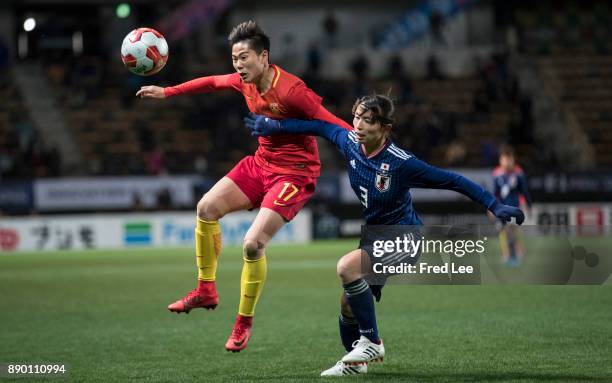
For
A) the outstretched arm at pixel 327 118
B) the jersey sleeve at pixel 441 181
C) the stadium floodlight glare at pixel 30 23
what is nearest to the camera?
the jersey sleeve at pixel 441 181

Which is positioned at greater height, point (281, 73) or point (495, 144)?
point (281, 73)

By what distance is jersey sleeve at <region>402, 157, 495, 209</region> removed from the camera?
6555 millimetres

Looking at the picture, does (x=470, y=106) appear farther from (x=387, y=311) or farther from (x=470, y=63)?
A: (x=387, y=311)

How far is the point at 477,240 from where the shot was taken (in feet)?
21.7

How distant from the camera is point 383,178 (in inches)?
270

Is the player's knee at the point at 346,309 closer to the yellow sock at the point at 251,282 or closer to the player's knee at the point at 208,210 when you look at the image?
the yellow sock at the point at 251,282

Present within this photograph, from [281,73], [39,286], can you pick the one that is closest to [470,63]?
[39,286]

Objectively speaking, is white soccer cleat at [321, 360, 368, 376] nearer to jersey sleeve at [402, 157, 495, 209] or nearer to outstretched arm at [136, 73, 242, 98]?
jersey sleeve at [402, 157, 495, 209]

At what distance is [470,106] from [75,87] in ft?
38.0

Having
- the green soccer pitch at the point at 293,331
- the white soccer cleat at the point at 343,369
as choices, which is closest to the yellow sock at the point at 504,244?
the green soccer pitch at the point at 293,331

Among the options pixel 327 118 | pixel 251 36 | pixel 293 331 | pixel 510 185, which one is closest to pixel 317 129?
pixel 327 118

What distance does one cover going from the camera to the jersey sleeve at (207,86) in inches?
302

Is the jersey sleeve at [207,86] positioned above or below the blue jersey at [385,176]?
above

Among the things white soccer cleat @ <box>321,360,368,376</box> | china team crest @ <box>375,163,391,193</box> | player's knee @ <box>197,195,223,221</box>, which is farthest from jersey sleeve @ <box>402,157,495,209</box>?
player's knee @ <box>197,195,223,221</box>
